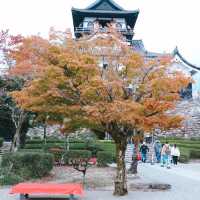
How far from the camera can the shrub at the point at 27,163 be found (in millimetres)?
19531

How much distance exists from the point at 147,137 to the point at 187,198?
27.9 metres

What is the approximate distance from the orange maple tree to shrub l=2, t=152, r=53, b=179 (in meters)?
4.29

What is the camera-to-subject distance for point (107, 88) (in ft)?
49.8

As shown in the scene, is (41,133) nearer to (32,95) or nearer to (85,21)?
(85,21)

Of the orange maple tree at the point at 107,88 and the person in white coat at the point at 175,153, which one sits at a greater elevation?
the orange maple tree at the point at 107,88

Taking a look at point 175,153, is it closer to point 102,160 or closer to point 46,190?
point 102,160

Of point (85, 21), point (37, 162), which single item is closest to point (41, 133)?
point (85, 21)

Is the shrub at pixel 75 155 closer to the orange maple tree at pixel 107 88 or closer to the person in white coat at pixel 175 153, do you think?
the person in white coat at pixel 175 153

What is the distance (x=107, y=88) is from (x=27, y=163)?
6577 mm

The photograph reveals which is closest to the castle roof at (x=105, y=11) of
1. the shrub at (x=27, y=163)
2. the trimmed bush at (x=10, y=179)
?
the shrub at (x=27, y=163)

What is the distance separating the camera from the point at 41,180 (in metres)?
19.9

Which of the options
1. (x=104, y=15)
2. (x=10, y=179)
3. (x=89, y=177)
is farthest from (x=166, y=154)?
(x=104, y=15)

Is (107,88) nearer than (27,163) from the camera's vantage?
Yes

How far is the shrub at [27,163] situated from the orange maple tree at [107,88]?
4292 mm
